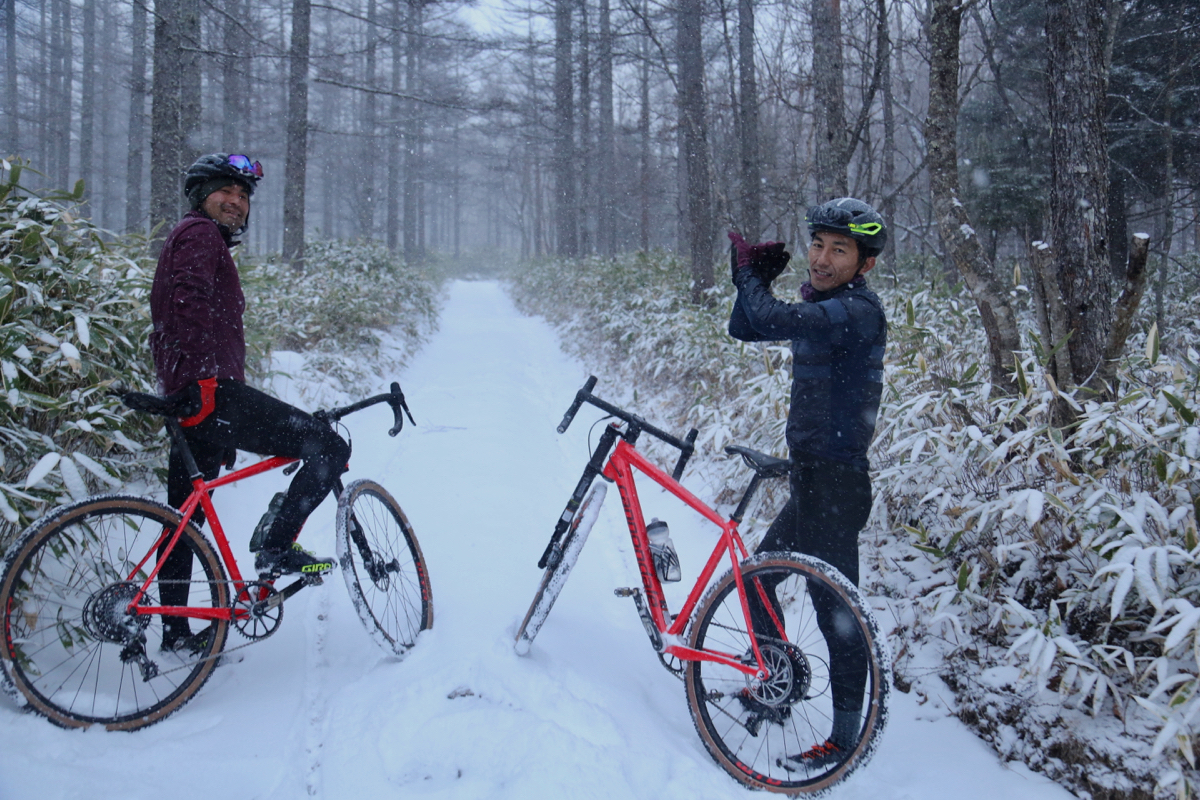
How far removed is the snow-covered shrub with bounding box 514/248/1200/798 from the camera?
2.25 m

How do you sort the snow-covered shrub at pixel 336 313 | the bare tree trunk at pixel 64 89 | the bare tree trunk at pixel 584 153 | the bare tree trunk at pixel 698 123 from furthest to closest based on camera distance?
the bare tree trunk at pixel 64 89 < the bare tree trunk at pixel 584 153 < the bare tree trunk at pixel 698 123 < the snow-covered shrub at pixel 336 313

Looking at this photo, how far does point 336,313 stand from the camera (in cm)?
952

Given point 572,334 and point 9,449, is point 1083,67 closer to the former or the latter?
point 9,449

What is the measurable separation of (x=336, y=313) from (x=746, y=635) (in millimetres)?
8607

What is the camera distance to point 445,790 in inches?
89.0

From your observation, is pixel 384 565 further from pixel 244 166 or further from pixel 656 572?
pixel 244 166

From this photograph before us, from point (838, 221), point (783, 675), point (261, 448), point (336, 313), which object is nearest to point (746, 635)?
point (783, 675)

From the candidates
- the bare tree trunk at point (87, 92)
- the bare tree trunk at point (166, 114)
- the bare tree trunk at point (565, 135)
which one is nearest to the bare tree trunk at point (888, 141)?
the bare tree trunk at point (166, 114)

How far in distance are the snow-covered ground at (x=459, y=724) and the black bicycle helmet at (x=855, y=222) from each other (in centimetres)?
202

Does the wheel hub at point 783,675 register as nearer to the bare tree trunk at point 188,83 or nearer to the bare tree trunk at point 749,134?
the bare tree trunk at point 749,134

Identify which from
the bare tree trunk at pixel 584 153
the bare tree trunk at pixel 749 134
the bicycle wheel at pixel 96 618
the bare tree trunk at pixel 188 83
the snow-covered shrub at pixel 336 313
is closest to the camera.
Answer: the bicycle wheel at pixel 96 618

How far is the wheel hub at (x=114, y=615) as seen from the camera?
241 centimetres

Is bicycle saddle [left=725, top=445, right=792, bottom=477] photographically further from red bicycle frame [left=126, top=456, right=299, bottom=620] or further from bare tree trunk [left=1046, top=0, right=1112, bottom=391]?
bare tree trunk [left=1046, top=0, right=1112, bottom=391]

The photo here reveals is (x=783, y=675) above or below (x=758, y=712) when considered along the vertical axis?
above
